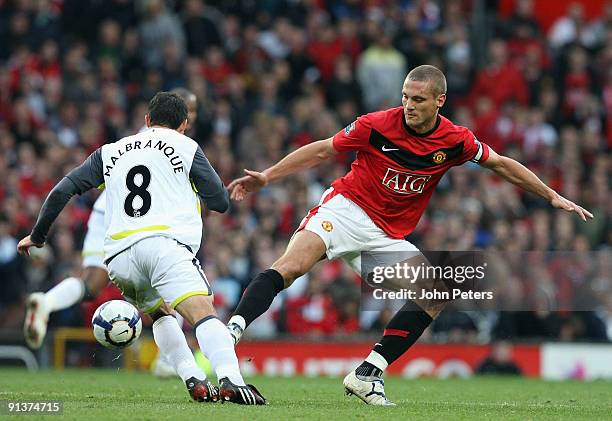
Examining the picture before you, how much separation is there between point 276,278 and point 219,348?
1055mm

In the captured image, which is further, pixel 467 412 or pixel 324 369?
pixel 324 369

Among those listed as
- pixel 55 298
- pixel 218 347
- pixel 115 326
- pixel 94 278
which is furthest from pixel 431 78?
pixel 55 298

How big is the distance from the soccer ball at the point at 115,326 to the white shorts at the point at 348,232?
147cm

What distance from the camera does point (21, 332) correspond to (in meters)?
16.2

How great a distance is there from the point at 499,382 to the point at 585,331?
2.98 metres

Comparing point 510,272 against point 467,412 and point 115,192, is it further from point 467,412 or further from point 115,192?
point 115,192

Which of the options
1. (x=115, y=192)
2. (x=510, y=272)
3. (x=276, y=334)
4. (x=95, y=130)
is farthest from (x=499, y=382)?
(x=95, y=130)

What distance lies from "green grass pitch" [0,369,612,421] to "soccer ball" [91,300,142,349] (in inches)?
17.2

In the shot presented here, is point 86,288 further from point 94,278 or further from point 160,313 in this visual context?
point 160,313

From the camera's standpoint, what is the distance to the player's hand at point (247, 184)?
29.7ft

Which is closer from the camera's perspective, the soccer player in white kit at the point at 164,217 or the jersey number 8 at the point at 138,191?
the soccer player in white kit at the point at 164,217

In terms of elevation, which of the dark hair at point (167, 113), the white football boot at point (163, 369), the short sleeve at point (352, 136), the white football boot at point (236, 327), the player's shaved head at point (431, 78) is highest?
the player's shaved head at point (431, 78)

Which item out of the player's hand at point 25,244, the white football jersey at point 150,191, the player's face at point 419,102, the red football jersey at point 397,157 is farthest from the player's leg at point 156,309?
the player's face at point 419,102

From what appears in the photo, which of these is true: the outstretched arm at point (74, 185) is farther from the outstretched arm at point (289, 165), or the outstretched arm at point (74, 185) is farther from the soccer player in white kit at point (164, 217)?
the outstretched arm at point (289, 165)
